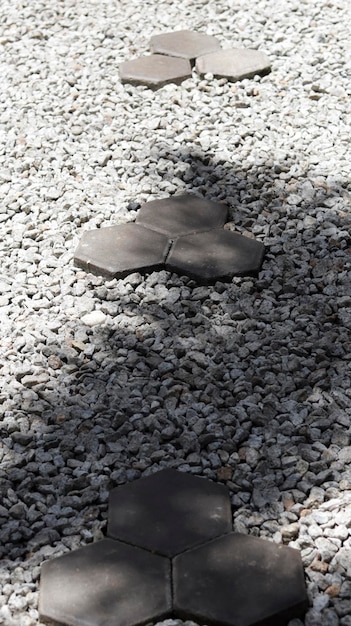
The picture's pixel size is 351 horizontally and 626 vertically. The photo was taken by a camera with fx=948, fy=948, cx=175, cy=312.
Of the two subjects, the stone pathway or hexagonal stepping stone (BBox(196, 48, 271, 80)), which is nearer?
the stone pathway

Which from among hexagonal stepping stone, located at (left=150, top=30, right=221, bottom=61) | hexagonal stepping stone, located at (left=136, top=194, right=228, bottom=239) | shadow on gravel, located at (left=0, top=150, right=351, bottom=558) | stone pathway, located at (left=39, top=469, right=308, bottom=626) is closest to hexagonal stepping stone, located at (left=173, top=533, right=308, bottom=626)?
stone pathway, located at (left=39, top=469, right=308, bottom=626)

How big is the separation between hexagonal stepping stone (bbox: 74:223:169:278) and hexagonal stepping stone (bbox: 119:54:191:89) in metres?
1.34

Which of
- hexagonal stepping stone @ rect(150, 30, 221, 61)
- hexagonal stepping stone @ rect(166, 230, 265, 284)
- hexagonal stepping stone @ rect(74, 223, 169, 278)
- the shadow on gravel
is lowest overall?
the shadow on gravel

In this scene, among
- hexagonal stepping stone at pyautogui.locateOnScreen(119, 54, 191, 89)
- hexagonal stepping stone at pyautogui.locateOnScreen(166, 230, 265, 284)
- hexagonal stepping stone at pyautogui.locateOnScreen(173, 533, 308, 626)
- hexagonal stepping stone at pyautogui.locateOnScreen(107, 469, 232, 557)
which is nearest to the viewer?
hexagonal stepping stone at pyautogui.locateOnScreen(173, 533, 308, 626)

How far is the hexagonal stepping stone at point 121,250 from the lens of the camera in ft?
10.9

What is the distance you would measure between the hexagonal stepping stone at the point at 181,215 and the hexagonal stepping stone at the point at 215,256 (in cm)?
5

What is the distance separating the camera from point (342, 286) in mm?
3266

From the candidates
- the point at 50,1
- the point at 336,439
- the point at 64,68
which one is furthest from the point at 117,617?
the point at 50,1

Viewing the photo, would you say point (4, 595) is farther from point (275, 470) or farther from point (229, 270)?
point (229, 270)

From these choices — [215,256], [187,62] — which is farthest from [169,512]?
[187,62]

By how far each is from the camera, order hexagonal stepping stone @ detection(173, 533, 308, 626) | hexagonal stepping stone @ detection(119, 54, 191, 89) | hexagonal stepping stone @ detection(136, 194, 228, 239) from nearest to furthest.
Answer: hexagonal stepping stone @ detection(173, 533, 308, 626), hexagonal stepping stone @ detection(136, 194, 228, 239), hexagonal stepping stone @ detection(119, 54, 191, 89)

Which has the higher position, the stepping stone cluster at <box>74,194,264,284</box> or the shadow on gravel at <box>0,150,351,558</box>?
the stepping stone cluster at <box>74,194,264,284</box>

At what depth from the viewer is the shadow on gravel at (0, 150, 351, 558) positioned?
248 cm

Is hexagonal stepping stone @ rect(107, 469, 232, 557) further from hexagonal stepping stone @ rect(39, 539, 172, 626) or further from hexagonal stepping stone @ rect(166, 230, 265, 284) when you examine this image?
hexagonal stepping stone @ rect(166, 230, 265, 284)
